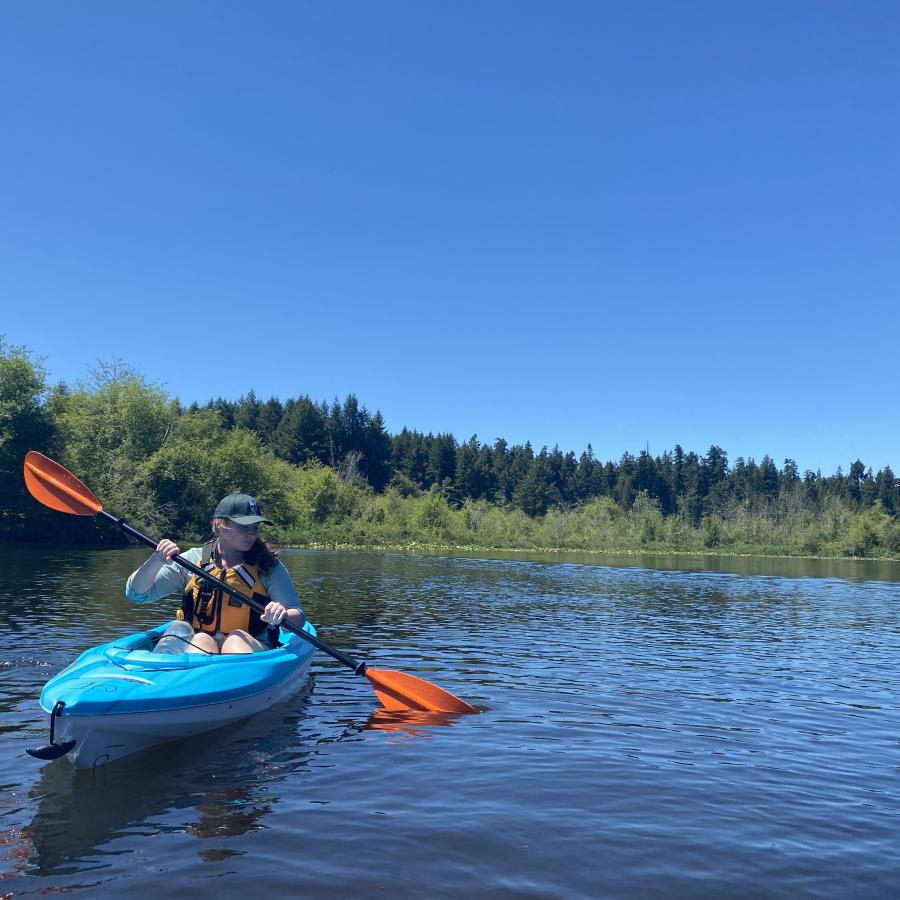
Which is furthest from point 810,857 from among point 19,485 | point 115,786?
point 19,485

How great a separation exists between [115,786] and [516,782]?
2.83 metres

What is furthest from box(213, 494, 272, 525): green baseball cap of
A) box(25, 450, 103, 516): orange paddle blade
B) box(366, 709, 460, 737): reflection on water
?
box(366, 709, 460, 737): reflection on water

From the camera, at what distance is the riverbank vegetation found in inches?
1618

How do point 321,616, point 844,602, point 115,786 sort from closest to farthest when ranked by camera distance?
point 115,786
point 321,616
point 844,602

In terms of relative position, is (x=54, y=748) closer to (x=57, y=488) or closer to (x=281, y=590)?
(x=281, y=590)

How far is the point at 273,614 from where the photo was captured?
7.15 meters

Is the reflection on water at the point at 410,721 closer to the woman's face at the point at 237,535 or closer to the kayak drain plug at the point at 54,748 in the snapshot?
the woman's face at the point at 237,535

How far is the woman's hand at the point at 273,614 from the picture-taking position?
7.14m

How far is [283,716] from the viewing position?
25.3 ft

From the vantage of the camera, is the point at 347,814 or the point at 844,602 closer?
the point at 347,814

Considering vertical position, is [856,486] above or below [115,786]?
above

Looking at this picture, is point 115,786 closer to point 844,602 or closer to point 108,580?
point 108,580

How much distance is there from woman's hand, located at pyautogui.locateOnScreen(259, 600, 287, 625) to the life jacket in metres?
0.42

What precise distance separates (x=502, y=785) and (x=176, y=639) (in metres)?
3.14
